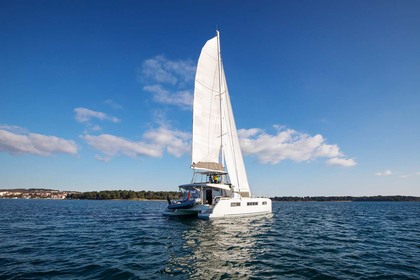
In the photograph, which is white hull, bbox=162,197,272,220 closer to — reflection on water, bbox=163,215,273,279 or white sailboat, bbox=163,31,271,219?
white sailboat, bbox=163,31,271,219

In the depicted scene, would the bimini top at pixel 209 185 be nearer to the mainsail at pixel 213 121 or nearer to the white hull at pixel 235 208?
the white hull at pixel 235 208

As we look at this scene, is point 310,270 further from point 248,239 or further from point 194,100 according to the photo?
point 194,100

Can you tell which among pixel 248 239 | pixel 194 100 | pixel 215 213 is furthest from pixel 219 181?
pixel 248 239

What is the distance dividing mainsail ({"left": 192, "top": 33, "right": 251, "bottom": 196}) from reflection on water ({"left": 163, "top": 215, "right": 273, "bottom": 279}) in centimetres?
1397

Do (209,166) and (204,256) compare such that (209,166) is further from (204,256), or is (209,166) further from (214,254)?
(204,256)

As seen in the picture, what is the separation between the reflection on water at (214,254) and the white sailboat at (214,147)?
10.3 metres

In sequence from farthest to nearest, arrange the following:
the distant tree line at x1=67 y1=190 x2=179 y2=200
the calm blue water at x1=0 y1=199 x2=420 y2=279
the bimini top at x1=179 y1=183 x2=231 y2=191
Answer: the distant tree line at x1=67 y1=190 x2=179 y2=200 < the bimini top at x1=179 y1=183 x2=231 y2=191 < the calm blue water at x1=0 y1=199 x2=420 y2=279

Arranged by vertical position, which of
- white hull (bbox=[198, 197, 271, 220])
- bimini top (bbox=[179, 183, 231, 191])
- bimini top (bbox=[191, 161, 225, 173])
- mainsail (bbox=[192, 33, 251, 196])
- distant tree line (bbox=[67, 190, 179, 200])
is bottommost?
distant tree line (bbox=[67, 190, 179, 200])

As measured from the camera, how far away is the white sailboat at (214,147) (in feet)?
97.5

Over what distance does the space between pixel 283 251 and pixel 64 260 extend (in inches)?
429

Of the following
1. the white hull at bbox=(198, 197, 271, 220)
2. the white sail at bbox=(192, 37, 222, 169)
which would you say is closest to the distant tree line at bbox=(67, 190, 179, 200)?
the white hull at bbox=(198, 197, 271, 220)

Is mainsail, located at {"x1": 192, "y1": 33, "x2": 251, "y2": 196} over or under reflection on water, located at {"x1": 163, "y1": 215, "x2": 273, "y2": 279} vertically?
over

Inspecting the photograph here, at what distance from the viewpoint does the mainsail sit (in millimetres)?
32156

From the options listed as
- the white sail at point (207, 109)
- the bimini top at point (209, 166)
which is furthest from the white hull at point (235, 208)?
the white sail at point (207, 109)
